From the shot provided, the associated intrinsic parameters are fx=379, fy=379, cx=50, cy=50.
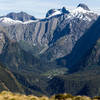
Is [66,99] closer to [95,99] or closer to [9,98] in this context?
[95,99]

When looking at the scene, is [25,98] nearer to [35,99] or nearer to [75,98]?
[35,99]

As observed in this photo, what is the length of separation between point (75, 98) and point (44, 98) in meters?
3.44

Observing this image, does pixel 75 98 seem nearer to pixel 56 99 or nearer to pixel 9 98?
pixel 56 99

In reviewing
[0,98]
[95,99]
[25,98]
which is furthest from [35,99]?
[95,99]

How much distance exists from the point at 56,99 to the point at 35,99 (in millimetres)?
2314

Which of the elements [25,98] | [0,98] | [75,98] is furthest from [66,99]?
[0,98]

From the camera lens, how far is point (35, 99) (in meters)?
40.3

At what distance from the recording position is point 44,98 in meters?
41.4

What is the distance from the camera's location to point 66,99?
3966 cm

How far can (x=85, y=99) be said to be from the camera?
39.5 m

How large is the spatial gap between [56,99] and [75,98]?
81.3 inches

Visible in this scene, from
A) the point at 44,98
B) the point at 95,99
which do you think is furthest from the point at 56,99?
the point at 95,99

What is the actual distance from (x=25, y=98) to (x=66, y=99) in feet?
14.5

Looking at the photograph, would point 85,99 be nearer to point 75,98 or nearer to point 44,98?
point 75,98
